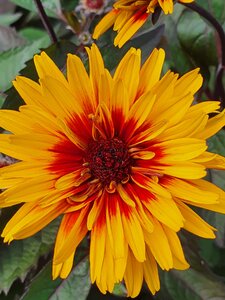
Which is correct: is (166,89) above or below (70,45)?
below

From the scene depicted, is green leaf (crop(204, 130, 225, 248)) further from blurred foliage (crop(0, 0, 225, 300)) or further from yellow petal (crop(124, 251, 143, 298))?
yellow petal (crop(124, 251, 143, 298))

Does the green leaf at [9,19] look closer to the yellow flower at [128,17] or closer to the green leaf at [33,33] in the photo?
the green leaf at [33,33]

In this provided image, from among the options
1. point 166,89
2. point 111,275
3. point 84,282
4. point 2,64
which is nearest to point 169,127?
point 166,89

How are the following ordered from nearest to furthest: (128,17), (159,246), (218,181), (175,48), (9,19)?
1. (159,246)
2. (128,17)
3. (218,181)
4. (175,48)
5. (9,19)

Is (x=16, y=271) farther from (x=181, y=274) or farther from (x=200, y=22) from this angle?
(x=200, y=22)

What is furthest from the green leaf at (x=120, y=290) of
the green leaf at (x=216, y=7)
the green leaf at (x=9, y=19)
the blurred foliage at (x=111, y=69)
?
the green leaf at (x=9, y=19)

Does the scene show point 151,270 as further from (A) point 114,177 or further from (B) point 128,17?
(B) point 128,17

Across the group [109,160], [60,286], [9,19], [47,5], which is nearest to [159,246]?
[109,160]
